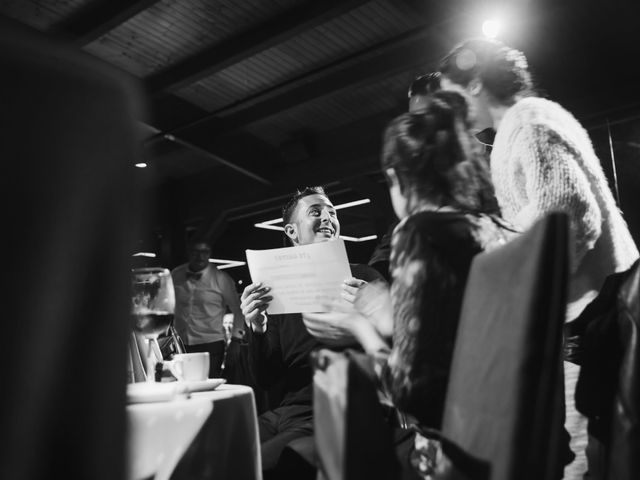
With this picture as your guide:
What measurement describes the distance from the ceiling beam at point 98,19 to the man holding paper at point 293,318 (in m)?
2.32

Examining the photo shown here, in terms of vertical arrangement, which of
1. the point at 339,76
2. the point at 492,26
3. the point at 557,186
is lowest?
the point at 557,186

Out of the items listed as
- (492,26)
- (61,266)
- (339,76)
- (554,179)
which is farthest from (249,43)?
(61,266)

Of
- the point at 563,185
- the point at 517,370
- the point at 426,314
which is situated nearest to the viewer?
the point at 517,370

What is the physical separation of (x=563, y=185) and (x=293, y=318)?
1.19 metres

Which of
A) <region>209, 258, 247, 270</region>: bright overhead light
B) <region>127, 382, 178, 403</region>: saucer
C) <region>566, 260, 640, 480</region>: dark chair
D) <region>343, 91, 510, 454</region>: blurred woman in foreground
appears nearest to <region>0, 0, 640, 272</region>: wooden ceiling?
<region>343, 91, 510, 454</region>: blurred woman in foreground

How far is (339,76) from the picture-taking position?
5145 millimetres

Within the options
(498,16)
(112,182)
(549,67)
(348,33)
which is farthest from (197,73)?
(112,182)

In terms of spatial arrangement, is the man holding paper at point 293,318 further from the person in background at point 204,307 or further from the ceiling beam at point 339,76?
the person in background at point 204,307

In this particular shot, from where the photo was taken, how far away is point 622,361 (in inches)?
41.3

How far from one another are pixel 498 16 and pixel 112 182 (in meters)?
3.95

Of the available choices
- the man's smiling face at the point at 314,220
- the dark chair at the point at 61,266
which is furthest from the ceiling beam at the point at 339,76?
the dark chair at the point at 61,266

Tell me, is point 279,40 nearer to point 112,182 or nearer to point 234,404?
point 234,404

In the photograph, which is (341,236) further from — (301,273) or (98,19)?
(301,273)

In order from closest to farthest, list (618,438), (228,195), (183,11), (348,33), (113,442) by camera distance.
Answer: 1. (113,442)
2. (618,438)
3. (183,11)
4. (348,33)
5. (228,195)
